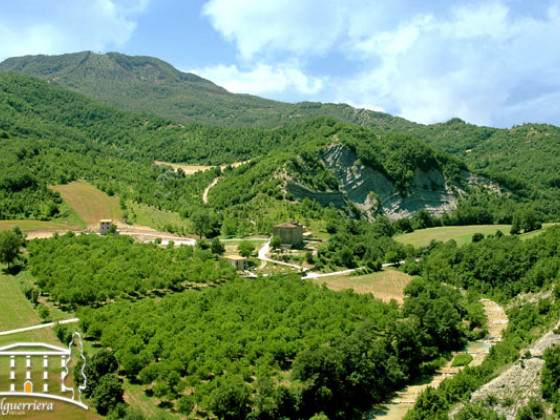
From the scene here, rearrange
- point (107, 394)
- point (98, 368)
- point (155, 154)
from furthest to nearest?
1. point (155, 154)
2. point (98, 368)
3. point (107, 394)

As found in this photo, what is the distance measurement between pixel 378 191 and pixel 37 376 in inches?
3777

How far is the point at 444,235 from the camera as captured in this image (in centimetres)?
8850

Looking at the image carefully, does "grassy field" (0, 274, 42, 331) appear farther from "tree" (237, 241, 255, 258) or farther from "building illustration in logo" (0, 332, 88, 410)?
"tree" (237, 241, 255, 258)

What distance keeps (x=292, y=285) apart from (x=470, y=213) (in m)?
62.9

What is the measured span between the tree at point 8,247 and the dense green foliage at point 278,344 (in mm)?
18563

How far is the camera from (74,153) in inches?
4870

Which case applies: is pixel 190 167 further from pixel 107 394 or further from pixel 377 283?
pixel 107 394

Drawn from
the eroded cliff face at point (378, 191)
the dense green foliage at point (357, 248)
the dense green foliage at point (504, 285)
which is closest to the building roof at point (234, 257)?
the dense green foliage at point (357, 248)

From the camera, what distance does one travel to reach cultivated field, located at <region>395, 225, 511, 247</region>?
85.1 m

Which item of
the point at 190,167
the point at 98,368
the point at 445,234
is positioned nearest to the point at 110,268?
the point at 98,368

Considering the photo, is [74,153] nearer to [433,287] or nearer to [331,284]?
[331,284]

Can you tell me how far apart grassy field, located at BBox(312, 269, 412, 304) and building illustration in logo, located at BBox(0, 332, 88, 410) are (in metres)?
35.0

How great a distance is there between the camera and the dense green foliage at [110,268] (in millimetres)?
52969

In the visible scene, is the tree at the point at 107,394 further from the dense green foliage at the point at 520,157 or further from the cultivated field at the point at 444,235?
the dense green foliage at the point at 520,157
